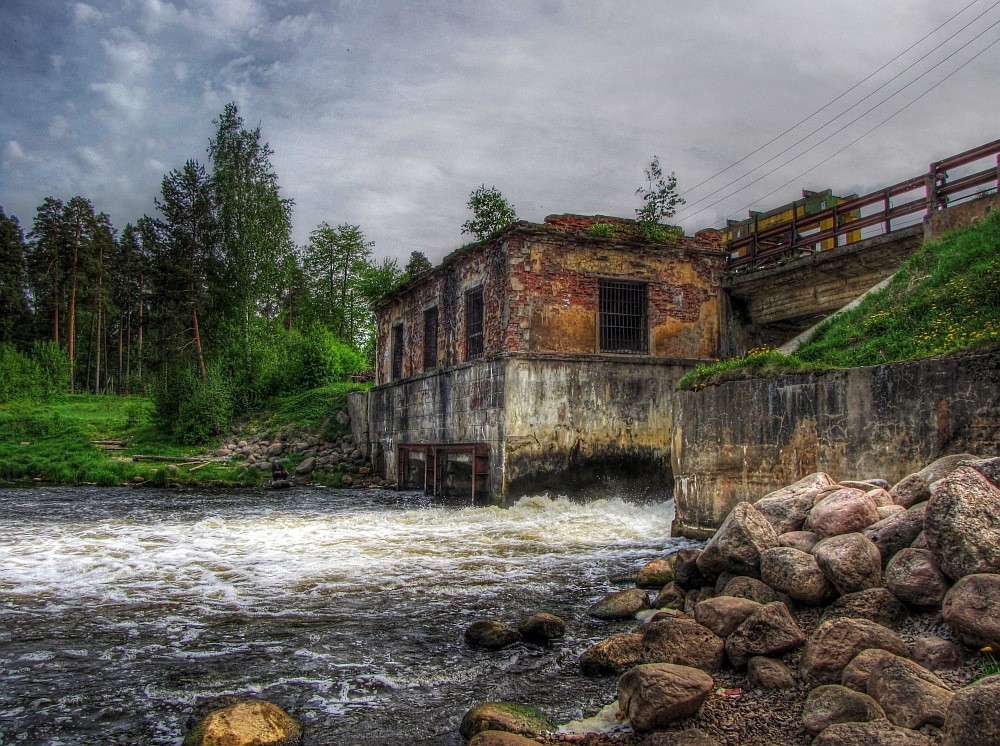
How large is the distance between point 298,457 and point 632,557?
19.5 m

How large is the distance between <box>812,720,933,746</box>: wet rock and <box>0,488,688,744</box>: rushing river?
1574 millimetres

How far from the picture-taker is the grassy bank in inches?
955

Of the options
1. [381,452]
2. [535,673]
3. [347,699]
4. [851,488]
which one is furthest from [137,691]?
[381,452]

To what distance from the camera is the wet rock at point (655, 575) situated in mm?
8047

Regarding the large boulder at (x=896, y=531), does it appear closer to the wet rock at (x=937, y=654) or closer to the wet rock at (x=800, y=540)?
the wet rock at (x=800, y=540)

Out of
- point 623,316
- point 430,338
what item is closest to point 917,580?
point 623,316

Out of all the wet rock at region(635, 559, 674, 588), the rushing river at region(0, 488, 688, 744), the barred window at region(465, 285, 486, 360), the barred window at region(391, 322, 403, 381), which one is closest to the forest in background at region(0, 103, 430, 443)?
the barred window at region(391, 322, 403, 381)

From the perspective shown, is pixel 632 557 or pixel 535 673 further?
pixel 632 557

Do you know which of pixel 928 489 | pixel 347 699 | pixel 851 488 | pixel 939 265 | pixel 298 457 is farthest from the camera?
pixel 298 457

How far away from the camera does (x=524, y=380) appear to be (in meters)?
16.2

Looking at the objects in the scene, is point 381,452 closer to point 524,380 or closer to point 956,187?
point 524,380

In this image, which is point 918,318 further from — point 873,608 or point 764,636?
point 764,636

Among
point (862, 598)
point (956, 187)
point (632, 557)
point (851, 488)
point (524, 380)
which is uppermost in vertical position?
point (956, 187)

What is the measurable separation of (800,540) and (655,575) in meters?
2.32
